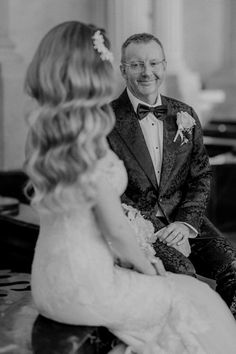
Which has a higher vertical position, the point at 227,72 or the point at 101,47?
the point at 101,47

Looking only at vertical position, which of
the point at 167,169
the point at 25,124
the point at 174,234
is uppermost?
the point at 167,169

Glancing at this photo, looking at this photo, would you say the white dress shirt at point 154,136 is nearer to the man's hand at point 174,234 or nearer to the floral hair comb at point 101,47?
the man's hand at point 174,234

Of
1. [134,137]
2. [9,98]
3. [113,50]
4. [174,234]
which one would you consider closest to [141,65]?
[134,137]

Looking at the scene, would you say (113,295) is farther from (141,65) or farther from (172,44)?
(172,44)

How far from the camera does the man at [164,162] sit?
369cm

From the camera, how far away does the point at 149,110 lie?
3.77m

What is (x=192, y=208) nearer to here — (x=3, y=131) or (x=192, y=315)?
(x=192, y=315)

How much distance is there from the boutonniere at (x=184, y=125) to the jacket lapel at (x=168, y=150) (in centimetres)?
3

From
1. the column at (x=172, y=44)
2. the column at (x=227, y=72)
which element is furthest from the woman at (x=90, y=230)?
the column at (x=227, y=72)

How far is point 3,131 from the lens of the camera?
665 cm

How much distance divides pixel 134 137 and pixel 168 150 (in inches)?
7.7

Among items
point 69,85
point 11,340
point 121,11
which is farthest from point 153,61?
point 121,11

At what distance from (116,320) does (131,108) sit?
133 cm

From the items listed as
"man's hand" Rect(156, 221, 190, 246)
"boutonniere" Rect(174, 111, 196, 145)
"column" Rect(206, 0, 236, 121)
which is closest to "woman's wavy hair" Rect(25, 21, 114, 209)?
"man's hand" Rect(156, 221, 190, 246)
